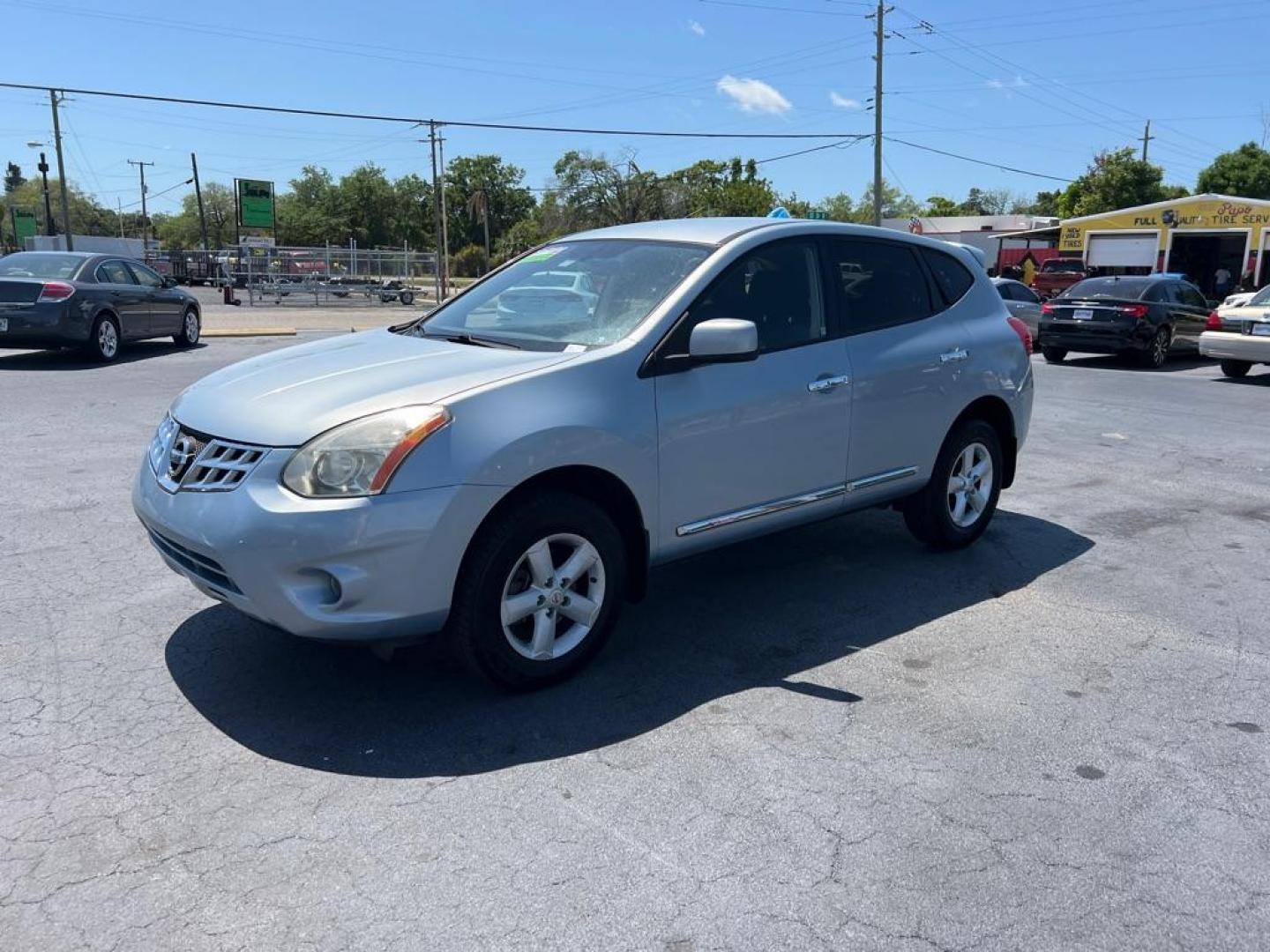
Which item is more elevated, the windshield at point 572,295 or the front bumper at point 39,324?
the windshield at point 572,295

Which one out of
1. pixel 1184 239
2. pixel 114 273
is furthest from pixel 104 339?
pixel 1184 239

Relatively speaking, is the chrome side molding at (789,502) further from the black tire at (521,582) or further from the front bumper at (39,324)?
the front bumper at (39,324)

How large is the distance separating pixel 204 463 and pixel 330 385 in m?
0.52

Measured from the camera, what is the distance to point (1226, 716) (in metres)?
3.96

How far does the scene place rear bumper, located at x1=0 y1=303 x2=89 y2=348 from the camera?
13.1 metres

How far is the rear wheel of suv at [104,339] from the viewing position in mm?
13914

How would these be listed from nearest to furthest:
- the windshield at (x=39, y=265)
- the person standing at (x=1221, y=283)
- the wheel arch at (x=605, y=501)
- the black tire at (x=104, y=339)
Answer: the wheel arch at (x=605, y=501), the windshield at (x=39, y=265), the black tire at (x=104, y=339), the person standing at (x=1221, y=283)

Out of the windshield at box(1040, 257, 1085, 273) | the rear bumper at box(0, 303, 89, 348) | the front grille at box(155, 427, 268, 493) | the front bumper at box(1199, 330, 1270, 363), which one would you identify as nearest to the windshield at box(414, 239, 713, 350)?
the front grille at box(155, 427, 268, 493)

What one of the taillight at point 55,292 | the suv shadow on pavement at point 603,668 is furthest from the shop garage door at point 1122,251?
the suv shadow on pavement at point 603,668

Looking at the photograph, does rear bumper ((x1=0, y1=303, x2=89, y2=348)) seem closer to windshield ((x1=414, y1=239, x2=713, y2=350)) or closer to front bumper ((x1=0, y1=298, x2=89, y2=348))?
front bumper ((x1=0, y1=298, x2=89, y2=348))

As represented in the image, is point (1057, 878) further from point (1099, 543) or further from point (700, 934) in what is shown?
point (1099, 543)

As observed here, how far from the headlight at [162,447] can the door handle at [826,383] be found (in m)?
2.69

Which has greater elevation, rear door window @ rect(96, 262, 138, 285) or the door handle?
rear door window @ rect(96, 262, 138, 285)

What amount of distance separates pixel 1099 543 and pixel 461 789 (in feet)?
14.9
